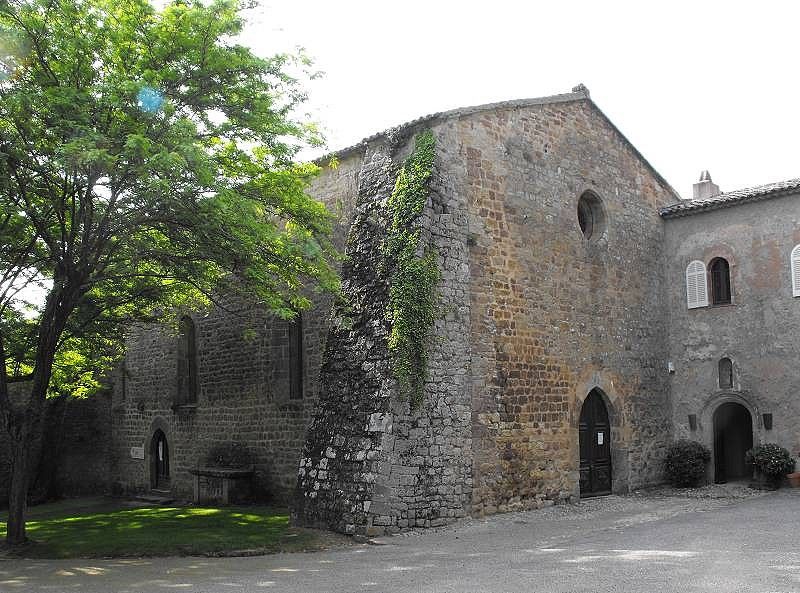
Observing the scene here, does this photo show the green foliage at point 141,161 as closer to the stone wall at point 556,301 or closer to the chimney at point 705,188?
the stone wall at point 556,301

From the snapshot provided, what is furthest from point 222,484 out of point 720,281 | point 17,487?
point 720,281

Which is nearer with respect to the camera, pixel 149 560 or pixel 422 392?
pixel 149 560

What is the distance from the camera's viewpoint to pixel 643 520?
514 inches

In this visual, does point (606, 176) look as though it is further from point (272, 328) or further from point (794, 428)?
point (272, 328)

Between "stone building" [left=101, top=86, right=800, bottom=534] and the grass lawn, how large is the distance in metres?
0.87

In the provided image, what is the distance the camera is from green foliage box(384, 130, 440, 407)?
12.4 metres

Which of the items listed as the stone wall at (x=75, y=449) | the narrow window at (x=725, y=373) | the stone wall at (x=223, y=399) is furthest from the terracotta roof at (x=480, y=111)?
the stone wall at (x=75, y=449)

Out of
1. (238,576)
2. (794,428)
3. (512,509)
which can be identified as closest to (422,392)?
(512,509)

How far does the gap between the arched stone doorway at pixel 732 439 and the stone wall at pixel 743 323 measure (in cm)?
75

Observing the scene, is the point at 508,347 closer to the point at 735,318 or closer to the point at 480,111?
the point at 480,111

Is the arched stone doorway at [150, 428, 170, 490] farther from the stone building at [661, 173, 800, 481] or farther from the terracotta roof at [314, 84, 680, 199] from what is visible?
the stone building at [661, 173, 800, 481]

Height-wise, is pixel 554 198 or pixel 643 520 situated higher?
pixel 554 198

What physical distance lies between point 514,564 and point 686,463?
9254 millimetres

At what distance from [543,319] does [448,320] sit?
2.74 metres
